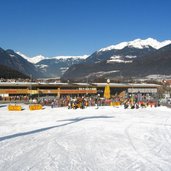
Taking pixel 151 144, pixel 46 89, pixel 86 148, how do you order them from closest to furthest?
pixel 86 148 < pixel 151 144 < pixel 46 89

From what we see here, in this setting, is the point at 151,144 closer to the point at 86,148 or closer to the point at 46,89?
the point at 86,148

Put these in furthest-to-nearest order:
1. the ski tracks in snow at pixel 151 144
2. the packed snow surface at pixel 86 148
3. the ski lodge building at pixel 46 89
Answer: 1. the ski lodge building at pixel 46 89
2. the ski tracks in snow at pixel 151 144
3. the packed snow surface at pixel 86 148

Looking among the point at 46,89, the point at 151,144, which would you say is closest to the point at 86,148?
the point at 151,144

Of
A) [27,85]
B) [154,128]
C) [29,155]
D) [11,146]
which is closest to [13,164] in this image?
[29,155]

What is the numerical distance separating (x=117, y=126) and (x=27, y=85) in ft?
191

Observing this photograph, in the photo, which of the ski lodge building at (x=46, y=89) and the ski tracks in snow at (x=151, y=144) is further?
the ski lodge building at (x=46, y=89)

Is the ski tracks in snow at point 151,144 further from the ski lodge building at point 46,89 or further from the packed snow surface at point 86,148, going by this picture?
the ski lodge building at point 46,89

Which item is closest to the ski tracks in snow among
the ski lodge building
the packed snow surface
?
the packed snow surface

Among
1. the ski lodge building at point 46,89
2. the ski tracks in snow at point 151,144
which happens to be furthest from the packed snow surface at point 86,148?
the ski lodge building at point 46,89

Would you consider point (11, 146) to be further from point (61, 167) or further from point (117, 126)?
point (117, 126)

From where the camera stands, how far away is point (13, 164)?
42.1ft

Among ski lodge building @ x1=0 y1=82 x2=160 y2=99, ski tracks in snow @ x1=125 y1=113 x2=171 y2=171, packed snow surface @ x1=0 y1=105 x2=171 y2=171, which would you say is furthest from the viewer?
ski lodge building @ x1=0 y1=82 x2=160 y2=99

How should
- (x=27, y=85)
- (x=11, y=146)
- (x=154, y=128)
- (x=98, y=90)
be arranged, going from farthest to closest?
(x=98, y=90) < (x=27, y=85) < (x=154, y=128) < (x=11, y=146)

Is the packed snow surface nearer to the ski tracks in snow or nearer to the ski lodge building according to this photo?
the ski tracks in snow
